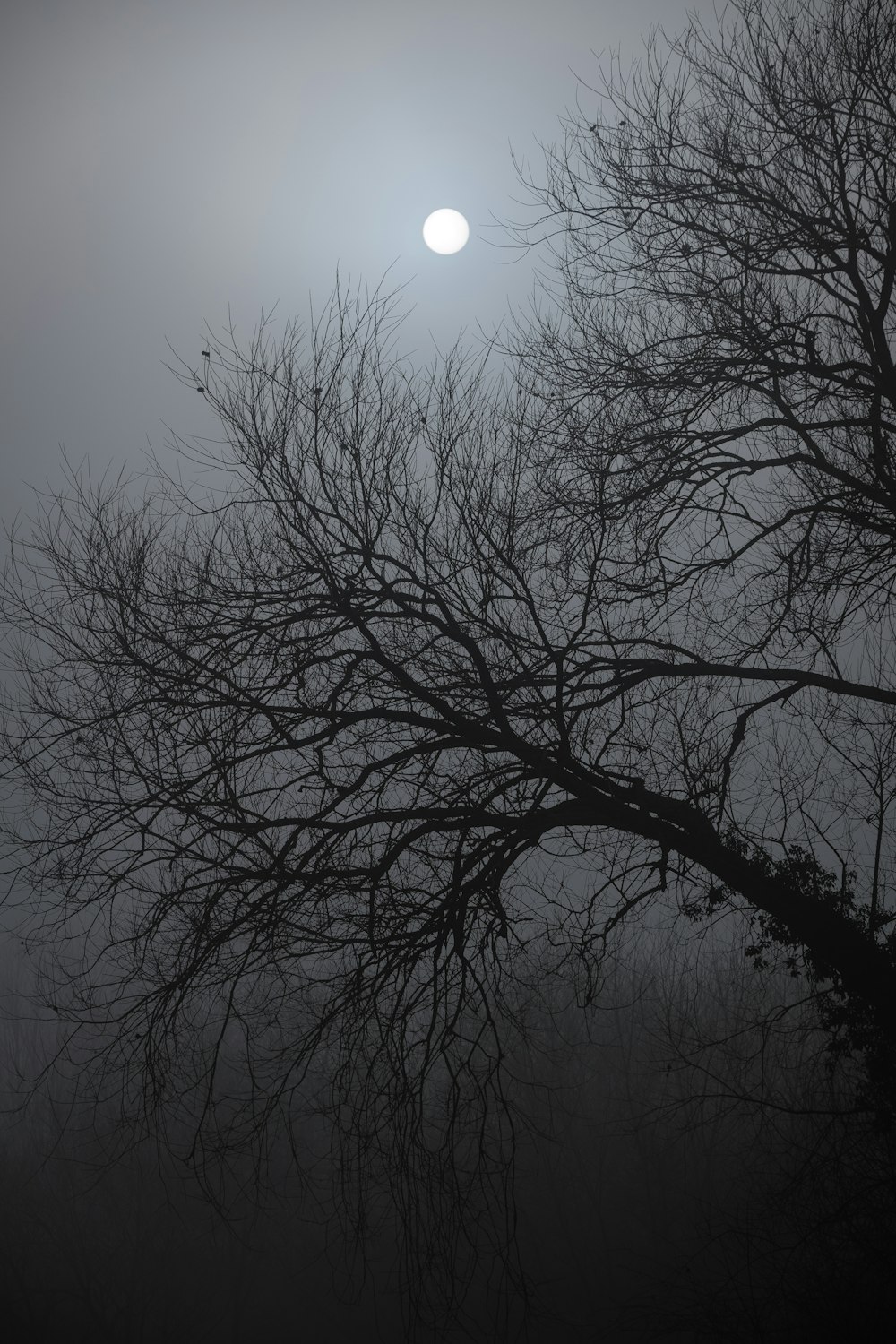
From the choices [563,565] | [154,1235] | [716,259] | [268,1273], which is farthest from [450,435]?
[154,1235]

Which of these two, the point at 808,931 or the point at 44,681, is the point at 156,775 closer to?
the point at 44,681

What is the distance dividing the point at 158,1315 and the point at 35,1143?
18.1 feet

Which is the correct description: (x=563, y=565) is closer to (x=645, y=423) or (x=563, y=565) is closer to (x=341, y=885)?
(x=645, y=423)

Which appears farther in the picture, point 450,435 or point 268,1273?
point 268,1273

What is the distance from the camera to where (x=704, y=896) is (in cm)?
512

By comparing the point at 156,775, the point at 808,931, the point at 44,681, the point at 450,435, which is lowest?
the point at 808,931

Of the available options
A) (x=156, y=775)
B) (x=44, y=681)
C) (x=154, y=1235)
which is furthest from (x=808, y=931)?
(x=154, y=1235)

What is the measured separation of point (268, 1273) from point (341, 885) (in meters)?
13.5

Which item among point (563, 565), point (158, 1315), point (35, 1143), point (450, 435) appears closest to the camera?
point (450, 435)

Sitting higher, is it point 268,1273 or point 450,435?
point 450,435

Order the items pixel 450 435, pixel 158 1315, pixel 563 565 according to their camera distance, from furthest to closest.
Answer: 1. pixel 158 1315
2. pixel 563 565
3. pixel 450 435

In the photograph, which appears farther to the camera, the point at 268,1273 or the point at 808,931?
the point at 268,1273

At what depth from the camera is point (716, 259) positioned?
5.39 metres

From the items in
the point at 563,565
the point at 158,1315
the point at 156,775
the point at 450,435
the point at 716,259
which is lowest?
the point at 158,1315
